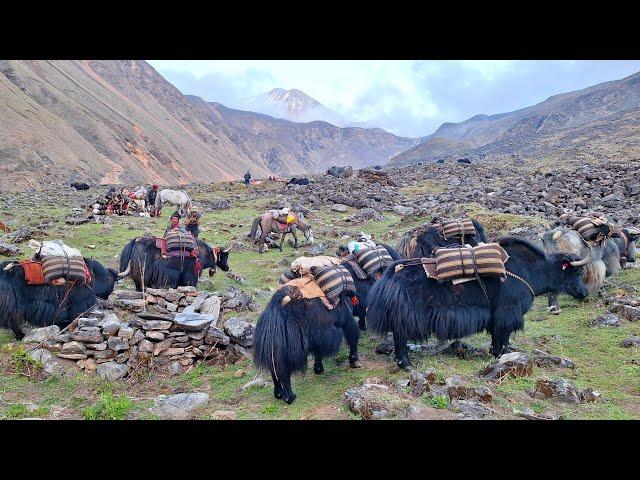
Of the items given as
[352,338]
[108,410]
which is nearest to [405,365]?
[352,338]

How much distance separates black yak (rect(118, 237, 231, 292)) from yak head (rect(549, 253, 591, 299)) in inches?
212

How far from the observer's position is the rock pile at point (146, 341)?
5.00m

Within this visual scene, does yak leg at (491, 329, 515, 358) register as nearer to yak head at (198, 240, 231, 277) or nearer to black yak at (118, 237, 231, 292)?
black yak at (118, 237, 231, 292)

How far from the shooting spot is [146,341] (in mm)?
5199

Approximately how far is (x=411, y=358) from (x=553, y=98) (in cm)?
11323

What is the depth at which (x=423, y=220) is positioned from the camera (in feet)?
44.4

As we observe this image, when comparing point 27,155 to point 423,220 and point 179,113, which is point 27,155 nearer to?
point 423,220

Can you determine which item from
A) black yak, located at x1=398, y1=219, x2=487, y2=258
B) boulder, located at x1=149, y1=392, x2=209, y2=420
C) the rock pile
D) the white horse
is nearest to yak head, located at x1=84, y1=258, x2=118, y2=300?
the rock pile

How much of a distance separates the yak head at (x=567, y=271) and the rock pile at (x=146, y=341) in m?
3.64

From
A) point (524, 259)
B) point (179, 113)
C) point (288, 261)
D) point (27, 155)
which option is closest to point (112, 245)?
point (288, 261)

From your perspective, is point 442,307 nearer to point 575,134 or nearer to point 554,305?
point 554,305

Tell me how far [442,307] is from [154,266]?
16.0 ft

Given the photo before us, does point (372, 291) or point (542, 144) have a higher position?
point (542, 144)

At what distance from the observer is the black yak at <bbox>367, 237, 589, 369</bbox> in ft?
14.9
